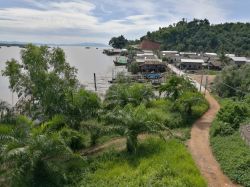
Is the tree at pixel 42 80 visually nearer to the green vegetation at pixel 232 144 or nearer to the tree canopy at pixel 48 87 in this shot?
the tree canopy at pixel 48 87

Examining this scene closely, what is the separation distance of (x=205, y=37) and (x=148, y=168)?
112998 millimetres

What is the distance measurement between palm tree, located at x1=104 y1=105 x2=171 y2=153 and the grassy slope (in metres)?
3.28

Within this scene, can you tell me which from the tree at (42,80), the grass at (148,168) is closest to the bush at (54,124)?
the tree at (42,80)

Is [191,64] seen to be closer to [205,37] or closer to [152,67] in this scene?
[152,67]

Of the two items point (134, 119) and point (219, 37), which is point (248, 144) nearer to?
point (134, 119)

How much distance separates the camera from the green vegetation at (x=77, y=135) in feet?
42.9

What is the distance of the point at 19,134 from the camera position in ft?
45.9

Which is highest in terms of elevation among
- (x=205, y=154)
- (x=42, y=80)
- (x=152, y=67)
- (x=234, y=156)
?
(x=42, y=80)

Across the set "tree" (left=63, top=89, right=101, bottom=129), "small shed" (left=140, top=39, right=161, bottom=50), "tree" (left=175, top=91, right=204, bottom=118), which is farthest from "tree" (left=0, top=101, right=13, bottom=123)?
"small shed" (left=140, top=39, right=161, bottom=50)

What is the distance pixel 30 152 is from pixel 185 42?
117586 mm

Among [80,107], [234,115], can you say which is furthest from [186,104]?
[80,107]

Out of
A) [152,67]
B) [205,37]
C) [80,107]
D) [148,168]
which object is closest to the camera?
[148,168]

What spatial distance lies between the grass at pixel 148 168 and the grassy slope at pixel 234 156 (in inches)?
60.1

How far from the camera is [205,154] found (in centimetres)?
1706
